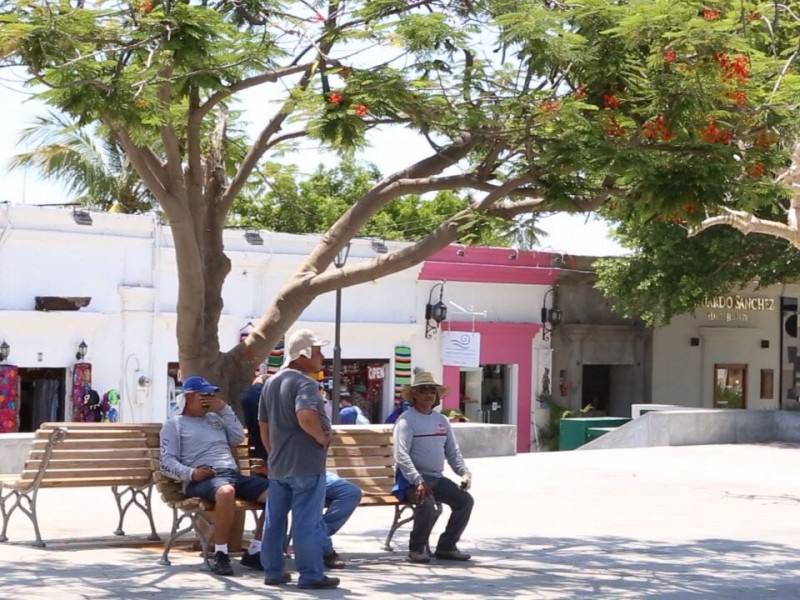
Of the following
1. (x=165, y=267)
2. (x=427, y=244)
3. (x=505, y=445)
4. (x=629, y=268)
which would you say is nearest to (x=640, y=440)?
(x=505, y=445)

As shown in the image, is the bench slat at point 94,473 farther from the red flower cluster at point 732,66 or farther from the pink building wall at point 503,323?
the pink building wall at point 503,323

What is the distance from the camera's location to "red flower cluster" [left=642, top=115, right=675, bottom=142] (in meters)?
10.3

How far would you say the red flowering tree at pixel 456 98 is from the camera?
1005cm

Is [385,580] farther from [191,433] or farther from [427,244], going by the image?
[427,244]

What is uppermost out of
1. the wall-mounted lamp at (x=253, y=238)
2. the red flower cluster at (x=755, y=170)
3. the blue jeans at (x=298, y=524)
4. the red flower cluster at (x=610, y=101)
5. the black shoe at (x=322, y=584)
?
the wall-mounted lamp at (x=253, y=238)

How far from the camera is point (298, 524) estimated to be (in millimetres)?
9148

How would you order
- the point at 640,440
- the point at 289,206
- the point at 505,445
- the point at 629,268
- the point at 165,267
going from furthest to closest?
the point at 629,268
the point at 165,267
the point at 640,440
the point at 505,445
the point at 289,206

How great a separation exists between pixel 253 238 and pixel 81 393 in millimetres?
4674

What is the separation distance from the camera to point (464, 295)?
101 ft

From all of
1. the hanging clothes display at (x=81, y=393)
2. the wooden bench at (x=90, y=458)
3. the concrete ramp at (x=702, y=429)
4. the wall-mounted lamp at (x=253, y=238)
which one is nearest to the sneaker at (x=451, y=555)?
the wooden bench at (x=90, y=458)

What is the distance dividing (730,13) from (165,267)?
16.3m

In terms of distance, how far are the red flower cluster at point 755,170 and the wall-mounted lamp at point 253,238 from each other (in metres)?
16.8

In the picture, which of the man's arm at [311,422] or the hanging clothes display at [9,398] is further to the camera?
the hanging clothes display at [9,398]

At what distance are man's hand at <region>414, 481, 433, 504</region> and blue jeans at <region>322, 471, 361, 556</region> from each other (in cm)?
52
